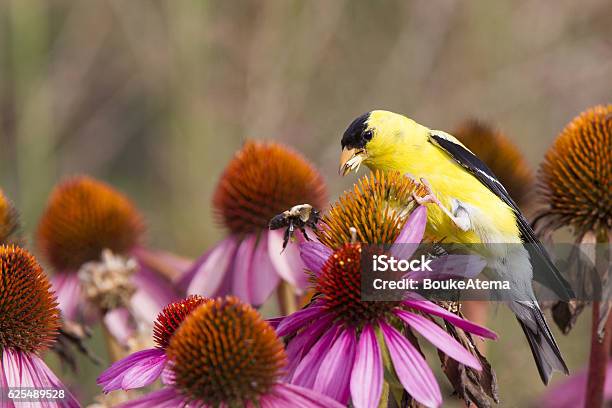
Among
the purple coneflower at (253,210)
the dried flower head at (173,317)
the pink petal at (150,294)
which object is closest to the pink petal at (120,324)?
the pink petal at (150,294)

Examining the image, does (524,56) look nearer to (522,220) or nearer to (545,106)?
(545,106)

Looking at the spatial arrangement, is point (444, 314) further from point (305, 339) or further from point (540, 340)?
point (540, 340)

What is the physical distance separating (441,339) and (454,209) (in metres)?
0.63

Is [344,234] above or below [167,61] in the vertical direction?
below

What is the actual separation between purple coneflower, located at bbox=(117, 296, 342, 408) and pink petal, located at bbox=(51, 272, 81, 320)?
160cm

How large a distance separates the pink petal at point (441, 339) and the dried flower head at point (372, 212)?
0.74 feet

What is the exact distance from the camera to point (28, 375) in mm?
1885

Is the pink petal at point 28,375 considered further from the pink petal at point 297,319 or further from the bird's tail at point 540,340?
A: the bird's tail at point 540,340

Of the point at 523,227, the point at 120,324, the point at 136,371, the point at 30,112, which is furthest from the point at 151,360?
the point at 30,112

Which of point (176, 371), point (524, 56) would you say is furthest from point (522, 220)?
point (524, 56)

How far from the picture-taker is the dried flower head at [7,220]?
259cm

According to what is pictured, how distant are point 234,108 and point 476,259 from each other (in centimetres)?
516

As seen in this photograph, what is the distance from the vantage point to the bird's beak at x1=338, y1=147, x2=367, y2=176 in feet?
7.54

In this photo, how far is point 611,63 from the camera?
17.6ft
